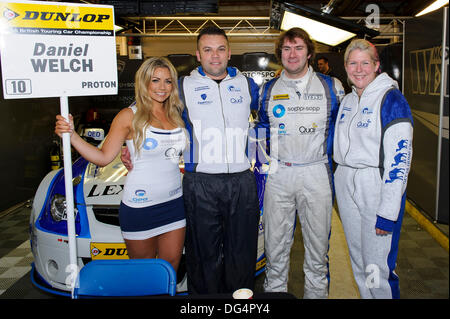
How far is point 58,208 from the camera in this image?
257 centimetres

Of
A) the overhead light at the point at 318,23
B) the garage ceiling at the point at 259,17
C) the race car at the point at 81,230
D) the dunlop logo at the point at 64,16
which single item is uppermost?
the garage ceiling at the point at 259,17

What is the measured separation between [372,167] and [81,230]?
176 cm

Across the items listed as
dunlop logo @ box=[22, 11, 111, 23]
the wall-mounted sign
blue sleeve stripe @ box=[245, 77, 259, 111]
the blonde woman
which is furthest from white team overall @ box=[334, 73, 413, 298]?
dunlop logo @ box=[22, 11, 111, 23]

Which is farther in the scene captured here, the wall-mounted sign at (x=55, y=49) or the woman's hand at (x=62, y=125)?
the woman's hand at (x=62, y=125)

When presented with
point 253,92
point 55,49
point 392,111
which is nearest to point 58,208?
point 55,49

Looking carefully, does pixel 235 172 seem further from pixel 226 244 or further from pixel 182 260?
pixel 182 260

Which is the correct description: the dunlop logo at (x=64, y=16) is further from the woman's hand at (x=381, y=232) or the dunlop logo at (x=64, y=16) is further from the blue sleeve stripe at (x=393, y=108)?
the woman's hand at (x=381, y=232)

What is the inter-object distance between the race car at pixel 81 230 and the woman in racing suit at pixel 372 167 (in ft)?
2.17

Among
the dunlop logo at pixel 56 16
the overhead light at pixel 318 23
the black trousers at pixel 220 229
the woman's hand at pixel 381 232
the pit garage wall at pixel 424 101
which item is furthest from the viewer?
the overhead light at pixel 318 23

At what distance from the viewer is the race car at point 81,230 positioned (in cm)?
235

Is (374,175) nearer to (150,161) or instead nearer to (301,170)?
(301,170)

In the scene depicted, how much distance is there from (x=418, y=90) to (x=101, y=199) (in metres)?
3.06

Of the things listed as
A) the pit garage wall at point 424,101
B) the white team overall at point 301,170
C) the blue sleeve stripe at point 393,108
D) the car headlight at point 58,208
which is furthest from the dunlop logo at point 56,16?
the pit garage wall at point 424,101

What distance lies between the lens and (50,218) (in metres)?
2.54
